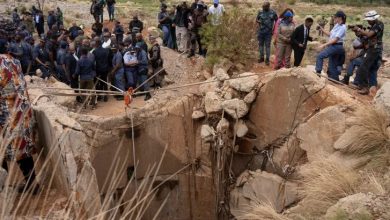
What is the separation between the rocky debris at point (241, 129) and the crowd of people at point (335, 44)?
1.72 m

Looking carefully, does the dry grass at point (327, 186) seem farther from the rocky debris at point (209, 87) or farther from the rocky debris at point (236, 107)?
the rocky debris at point (209, 87)

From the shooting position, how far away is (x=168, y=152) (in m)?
10.0

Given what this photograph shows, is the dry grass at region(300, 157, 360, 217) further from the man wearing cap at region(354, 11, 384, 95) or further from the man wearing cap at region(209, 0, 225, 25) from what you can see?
the man wearing cap at region(209, 0, 225, 25)

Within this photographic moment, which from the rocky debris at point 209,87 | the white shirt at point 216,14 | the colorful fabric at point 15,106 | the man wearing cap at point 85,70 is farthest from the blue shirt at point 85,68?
the colorful fabric at point 15,106

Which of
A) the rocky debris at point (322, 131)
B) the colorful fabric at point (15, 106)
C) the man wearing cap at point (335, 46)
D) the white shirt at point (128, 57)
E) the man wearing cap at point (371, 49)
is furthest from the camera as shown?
the white shirt at point (128, 57)

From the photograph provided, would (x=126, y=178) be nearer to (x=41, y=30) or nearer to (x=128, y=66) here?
(x=128, y=66)

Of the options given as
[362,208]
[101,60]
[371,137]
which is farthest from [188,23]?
[362,208]

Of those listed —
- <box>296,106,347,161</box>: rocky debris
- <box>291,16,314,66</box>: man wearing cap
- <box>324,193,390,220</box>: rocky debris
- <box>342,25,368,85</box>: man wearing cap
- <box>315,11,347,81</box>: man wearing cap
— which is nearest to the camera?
<box>324,193,390,220</box>: rocky debris

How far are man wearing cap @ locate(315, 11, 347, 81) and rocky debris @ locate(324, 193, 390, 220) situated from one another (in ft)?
15.2

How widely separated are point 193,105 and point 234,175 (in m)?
1.70

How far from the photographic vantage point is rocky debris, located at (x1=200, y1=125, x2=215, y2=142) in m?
9.41

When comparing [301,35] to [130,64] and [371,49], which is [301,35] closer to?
[371,49]

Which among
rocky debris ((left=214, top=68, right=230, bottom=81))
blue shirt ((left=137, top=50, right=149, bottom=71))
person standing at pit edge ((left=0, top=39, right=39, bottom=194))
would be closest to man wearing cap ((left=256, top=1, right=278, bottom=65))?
rocky debris ((left=214, top=68, right=230, bottom=81))

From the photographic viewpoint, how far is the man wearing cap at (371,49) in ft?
26.2
